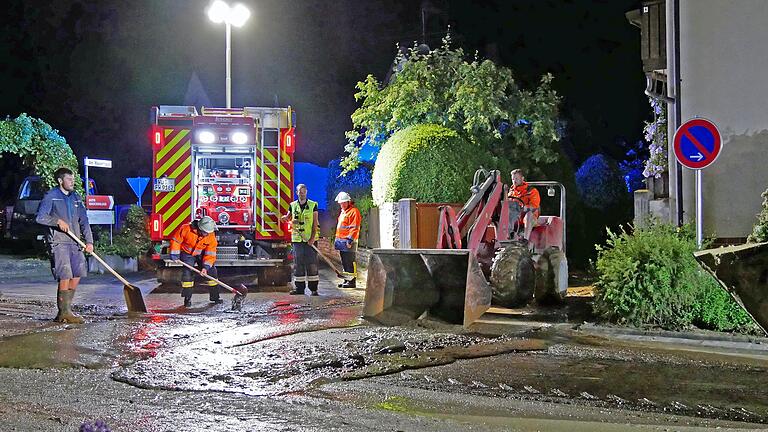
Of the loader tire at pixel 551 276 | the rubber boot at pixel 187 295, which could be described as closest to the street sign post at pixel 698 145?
the loader tire at pixel 551 276

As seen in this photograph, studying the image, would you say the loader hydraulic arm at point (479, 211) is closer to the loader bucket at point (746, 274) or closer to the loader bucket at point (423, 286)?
the loader bucket at point (423, 286)

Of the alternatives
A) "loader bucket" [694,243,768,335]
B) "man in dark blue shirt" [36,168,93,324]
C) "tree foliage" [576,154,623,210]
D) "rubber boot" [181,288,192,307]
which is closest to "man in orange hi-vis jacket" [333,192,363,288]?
"rubber boot" [181,288,192,307]

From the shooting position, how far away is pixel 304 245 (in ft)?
44.1

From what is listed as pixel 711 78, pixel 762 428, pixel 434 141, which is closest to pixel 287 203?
pixel 434 141

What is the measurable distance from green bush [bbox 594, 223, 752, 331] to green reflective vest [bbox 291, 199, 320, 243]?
5427 millimetres

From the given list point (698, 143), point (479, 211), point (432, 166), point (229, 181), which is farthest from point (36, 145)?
point (698, 143)

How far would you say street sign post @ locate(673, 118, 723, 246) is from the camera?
9461 mm

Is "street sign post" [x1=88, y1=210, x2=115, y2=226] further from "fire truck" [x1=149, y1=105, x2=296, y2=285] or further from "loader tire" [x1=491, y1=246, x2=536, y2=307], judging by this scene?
"loader tire" [x1=491, y1=246, x2=536, y2=307]

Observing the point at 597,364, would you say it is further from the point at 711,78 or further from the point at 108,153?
the point at 108,153

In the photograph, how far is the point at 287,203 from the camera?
47.5ft

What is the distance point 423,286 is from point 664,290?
2.79m

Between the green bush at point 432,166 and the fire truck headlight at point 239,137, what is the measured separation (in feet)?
11.4

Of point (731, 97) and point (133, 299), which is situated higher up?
point (731, 97)

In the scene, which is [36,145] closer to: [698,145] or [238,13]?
[238,13]
